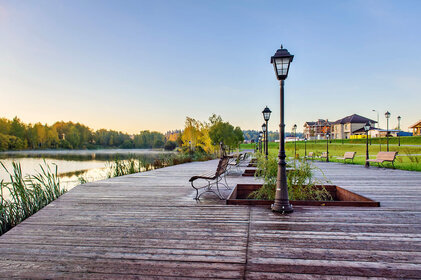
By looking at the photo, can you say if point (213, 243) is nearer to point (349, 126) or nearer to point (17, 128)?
point (17, 128)

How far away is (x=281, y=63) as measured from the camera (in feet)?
13.3

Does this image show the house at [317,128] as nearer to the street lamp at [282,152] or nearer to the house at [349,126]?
the house at [349,126]

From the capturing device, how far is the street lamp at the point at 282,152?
3865 millimetres

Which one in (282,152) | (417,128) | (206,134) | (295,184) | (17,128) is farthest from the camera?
(17,128)

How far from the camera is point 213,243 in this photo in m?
2.75

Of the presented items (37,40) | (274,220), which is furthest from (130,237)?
(37,40)

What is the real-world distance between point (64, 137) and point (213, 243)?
321ft

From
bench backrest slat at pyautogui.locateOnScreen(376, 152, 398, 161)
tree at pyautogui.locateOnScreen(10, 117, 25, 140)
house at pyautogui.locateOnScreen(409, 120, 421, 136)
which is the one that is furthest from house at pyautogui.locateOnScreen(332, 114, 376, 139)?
tree at pyautogui.locateOnScreen(10, 117, 25, 140)

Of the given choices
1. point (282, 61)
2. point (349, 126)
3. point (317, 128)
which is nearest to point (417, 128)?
point (349, 126)

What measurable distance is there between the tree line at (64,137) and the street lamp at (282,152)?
225 feet

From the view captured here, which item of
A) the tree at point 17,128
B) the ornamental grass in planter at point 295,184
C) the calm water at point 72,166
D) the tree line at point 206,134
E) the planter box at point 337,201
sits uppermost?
the tree at point 17,128

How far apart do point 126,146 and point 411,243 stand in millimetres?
102632

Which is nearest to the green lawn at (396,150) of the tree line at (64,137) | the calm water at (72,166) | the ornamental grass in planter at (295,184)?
the ornamental grass in planter at (295,184)

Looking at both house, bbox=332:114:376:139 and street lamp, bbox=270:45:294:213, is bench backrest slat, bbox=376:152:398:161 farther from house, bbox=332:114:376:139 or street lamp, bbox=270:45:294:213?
house, bbox=332:114:376:139
